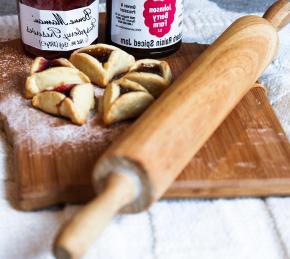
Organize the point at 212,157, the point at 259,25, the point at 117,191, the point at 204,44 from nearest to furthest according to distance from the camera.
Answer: the point at 117,191 → the point at 212,157 → the point at 259,25 → the point at 204,44

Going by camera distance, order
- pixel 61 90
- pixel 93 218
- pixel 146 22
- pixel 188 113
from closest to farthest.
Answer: pixel 93 218 < pixel 188 113 < pixel 61 90 < pixel 146 22

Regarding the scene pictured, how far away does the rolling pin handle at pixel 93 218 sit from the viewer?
43 centimetres

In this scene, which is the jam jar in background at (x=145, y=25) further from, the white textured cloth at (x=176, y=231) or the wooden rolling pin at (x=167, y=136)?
the white textured cloth at (x=176, y=231)

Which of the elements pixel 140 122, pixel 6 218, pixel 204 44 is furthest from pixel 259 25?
pixel 6 218

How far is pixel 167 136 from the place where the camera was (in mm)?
541

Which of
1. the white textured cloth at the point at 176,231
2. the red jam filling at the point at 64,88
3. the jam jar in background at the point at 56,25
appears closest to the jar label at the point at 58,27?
the jam jar in background at the point at 56,25

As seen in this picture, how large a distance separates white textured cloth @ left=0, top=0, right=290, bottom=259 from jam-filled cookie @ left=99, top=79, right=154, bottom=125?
0.12m

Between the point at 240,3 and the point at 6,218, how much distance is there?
0.75 metres

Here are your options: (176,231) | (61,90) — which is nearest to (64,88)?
(61,90)

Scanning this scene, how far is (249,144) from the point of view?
2.10 feet

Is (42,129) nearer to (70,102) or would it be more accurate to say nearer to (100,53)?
(70,102)

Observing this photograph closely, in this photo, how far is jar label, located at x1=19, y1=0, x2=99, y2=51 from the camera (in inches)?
29.4

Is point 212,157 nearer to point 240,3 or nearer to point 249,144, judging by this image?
point 249,144

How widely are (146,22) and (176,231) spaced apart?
0.33 meters
